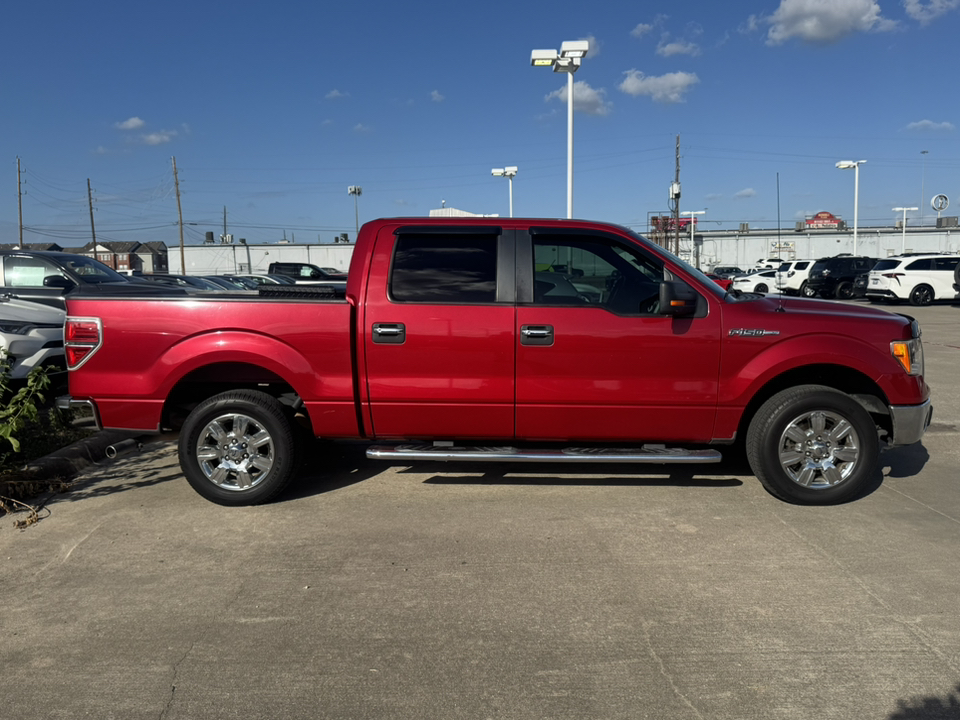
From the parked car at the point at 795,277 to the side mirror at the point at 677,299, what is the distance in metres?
29.3

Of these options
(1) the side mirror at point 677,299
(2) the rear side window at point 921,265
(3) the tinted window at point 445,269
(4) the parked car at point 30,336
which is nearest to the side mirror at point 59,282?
(4) the parked car at point 30,336

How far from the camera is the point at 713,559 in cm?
409

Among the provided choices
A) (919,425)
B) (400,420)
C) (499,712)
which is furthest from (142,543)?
(919,425)

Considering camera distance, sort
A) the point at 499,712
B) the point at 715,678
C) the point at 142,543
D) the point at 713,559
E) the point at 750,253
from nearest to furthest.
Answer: the point at 499,712
the point at 715,678
the point at 713,559
the point at 142,543
the point at 750,253

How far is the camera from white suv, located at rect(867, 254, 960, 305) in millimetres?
24547

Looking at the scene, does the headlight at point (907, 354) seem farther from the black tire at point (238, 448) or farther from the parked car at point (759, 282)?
the parked car at point (759, 282)

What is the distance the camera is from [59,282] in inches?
408

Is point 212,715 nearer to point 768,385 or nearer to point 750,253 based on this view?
point 768,385

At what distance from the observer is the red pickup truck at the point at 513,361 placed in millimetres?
4805

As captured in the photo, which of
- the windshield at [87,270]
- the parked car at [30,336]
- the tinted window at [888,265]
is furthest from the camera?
the tinted window at [888,265]

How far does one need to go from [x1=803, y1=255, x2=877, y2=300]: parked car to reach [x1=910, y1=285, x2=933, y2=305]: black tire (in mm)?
5034

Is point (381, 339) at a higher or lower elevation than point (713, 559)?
higher

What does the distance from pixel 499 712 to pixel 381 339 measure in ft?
8.82

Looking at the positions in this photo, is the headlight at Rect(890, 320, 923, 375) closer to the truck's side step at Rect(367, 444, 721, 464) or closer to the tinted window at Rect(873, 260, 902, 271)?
the truck's side step at Rect(367, 444, 721, 464)
